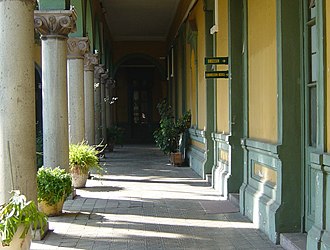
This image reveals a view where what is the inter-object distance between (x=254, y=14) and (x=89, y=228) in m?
3.97

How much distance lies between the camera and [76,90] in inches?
527

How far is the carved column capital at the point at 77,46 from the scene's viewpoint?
44.0 feet

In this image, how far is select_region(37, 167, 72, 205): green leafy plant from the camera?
852 cm

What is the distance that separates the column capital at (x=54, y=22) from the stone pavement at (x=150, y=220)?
2928mm

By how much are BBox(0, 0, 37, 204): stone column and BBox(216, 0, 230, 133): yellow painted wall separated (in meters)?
5.73

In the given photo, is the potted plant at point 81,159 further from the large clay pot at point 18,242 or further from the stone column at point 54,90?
the large clay pot at point 18,242

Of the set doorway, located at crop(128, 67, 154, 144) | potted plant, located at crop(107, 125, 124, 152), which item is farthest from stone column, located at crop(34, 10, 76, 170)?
doorway, located at crop(128, 67, 154, 144)

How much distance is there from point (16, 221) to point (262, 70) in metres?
4.31

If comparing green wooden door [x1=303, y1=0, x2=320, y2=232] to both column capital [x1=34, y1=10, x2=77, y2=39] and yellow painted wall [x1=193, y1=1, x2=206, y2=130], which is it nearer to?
column capital [x1=34, y1=10, x2=77, y2=39]

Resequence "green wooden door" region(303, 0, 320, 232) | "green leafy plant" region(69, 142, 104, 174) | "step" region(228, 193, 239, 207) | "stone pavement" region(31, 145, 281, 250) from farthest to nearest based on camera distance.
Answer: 1. "green leafy plant" region(69, 142, 104, 174)
2. "step" region(228, 193, 239, 207)
3. "stone pavement" region(31, 145, 281, 250)
4. "green wooden door" region(303, 0, 320, 232)

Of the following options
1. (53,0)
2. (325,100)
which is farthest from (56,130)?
(325,100)

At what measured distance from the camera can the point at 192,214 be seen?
933 cm

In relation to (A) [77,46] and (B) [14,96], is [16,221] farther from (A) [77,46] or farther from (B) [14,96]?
(A) [77,46]

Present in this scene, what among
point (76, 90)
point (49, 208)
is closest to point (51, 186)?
point (49, 208)
